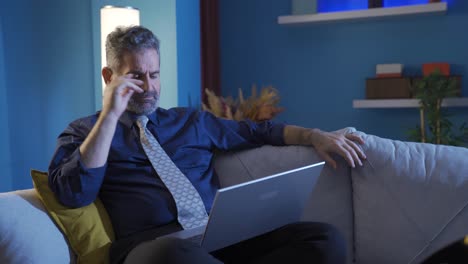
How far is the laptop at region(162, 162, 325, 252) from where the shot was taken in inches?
44.9

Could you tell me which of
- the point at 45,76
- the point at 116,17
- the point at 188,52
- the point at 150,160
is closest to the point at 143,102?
the point at 150,160

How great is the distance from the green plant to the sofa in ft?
3.66

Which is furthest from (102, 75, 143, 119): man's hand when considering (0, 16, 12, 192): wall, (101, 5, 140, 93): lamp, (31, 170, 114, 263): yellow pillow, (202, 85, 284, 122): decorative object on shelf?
(0, 16, 12, 192): wall

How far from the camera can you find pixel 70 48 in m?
3.14

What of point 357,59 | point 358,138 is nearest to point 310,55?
point 357,59

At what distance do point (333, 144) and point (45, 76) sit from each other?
206 centimetres

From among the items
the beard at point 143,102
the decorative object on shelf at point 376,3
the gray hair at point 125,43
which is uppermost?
the decorative object on shelf at point 376,3

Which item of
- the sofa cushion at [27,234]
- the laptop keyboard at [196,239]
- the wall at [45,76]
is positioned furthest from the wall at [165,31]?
the laptop keyboard at [196,239]

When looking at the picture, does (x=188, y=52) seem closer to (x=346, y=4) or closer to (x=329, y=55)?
(x=329, y=55)

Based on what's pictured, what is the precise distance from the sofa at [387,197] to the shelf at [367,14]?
144 centimetres

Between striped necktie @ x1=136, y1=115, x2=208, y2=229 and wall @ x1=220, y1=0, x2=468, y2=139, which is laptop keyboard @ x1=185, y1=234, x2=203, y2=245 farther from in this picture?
wall @ x1=220, y1=0, x2=468, y2=139

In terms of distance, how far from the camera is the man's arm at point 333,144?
1.68 m

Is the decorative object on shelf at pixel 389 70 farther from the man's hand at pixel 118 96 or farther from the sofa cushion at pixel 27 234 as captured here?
the sofa cushion at pixel 27 234

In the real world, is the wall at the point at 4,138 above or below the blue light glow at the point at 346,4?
below
